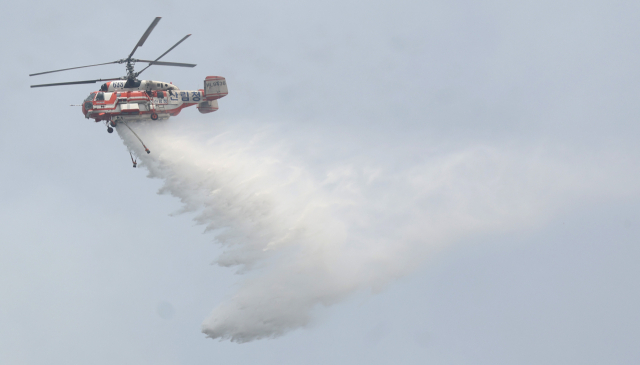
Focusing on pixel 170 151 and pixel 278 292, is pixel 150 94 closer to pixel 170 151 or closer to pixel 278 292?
pixel 170 151

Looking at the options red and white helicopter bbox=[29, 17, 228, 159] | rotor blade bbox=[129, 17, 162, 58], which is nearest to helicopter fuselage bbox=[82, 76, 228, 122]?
red and white helicopter bbox=[29, 17, 228, 159]

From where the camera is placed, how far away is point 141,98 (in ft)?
184

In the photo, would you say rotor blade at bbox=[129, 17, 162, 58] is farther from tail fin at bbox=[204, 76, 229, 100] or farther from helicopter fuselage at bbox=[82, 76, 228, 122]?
tail fin at bbox=[204, 76, 229, 100]

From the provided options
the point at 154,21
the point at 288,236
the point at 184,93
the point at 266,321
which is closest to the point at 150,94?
the point at 184,93

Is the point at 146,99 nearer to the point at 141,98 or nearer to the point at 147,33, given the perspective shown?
the point at 141,98

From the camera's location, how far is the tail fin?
58438 millimetres

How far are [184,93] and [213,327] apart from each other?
17109 millimetres

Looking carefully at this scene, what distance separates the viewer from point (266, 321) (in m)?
56.2

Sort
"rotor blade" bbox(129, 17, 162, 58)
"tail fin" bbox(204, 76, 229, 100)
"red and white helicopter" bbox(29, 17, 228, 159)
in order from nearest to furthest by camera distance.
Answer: "rotor blade" bbox(129, 17, 162, 58)
"red and white helicopter" bbox(29, 17, 228, 159)
"tail fin" bbox(204, 76, 229, 100)

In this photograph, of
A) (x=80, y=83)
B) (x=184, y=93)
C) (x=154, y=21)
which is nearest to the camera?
(x=154, y=21)

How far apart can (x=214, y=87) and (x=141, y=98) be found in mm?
5534

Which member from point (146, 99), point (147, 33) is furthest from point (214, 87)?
point (147, 33)

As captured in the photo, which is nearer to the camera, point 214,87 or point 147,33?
point 147,33

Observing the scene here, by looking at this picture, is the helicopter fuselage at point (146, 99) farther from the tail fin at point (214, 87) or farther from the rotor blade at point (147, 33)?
the rotor blade at point (147, 33)
